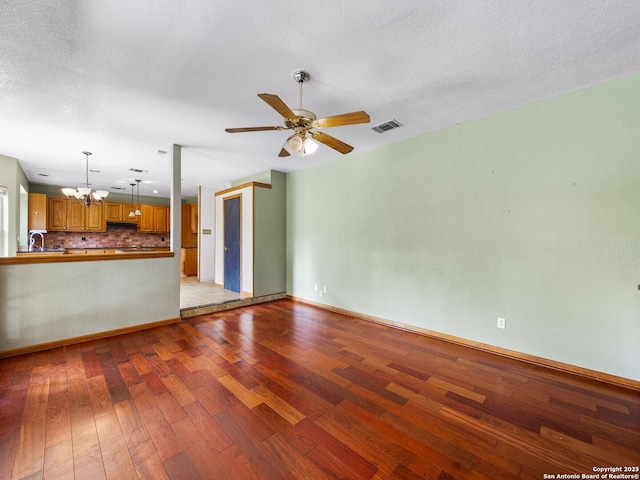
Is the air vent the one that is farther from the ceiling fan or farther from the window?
the window

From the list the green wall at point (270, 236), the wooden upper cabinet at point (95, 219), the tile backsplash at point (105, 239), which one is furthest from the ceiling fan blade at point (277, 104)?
the tile backsplash at point (105, 239)

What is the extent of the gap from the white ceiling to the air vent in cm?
13

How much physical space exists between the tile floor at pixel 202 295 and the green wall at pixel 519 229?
2522 millimetres

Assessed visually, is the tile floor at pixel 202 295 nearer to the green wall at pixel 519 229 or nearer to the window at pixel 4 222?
the green wall at pixel 519 229

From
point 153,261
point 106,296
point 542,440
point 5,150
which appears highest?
point 5,150

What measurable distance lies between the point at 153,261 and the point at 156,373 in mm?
1902

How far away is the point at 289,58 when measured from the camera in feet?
6.81

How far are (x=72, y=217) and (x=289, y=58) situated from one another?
8343 mm

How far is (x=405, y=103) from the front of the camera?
109 inches

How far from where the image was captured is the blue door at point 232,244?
18.3 ft

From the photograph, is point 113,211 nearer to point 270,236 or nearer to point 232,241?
point 232,241

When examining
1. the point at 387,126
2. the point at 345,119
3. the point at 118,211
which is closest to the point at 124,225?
the point at 118,211

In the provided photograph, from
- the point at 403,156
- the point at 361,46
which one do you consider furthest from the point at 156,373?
the point at 403,156

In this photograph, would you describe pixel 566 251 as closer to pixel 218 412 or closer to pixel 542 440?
pixel 542 440
